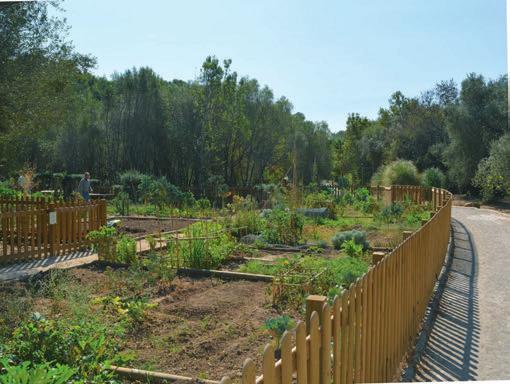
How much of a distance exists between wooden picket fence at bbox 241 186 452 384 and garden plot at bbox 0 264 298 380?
107cm

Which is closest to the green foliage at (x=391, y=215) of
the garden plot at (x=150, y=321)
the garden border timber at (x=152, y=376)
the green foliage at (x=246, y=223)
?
the green foliage at (x=246, y=223)

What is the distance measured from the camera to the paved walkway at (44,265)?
8797 millimetres

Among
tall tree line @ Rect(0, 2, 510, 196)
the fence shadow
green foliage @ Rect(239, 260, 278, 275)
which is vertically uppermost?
tall tree line @ Rect(0, 2, 510, 196)

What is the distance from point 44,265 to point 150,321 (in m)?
4.85

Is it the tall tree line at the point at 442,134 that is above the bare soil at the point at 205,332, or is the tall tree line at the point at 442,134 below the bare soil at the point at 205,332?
above

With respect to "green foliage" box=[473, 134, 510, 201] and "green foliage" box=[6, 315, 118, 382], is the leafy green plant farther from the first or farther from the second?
"green foliage" box=[473, 134, 510, 201]

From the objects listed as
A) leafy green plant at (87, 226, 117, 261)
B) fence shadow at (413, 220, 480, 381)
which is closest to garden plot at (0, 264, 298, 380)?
leafy green plant at (87, 226, 117, 261)

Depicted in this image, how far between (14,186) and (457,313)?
2132cm

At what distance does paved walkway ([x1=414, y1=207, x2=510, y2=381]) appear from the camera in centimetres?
493

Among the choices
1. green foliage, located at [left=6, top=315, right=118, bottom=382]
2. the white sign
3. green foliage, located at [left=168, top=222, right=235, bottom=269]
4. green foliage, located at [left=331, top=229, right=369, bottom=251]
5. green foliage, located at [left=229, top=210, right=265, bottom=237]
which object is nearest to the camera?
green foliage, located at [left=6, top=315, right=118, bottom=382]

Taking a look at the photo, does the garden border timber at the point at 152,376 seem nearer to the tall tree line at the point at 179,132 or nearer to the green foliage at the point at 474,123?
the tall tree line at the point at 179,132

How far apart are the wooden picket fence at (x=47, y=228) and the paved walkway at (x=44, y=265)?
269 mm

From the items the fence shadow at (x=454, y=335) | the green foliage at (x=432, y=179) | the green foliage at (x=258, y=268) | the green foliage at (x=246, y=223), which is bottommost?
the fence shadow at (x=454, y=335)

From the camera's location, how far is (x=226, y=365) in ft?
15.1
